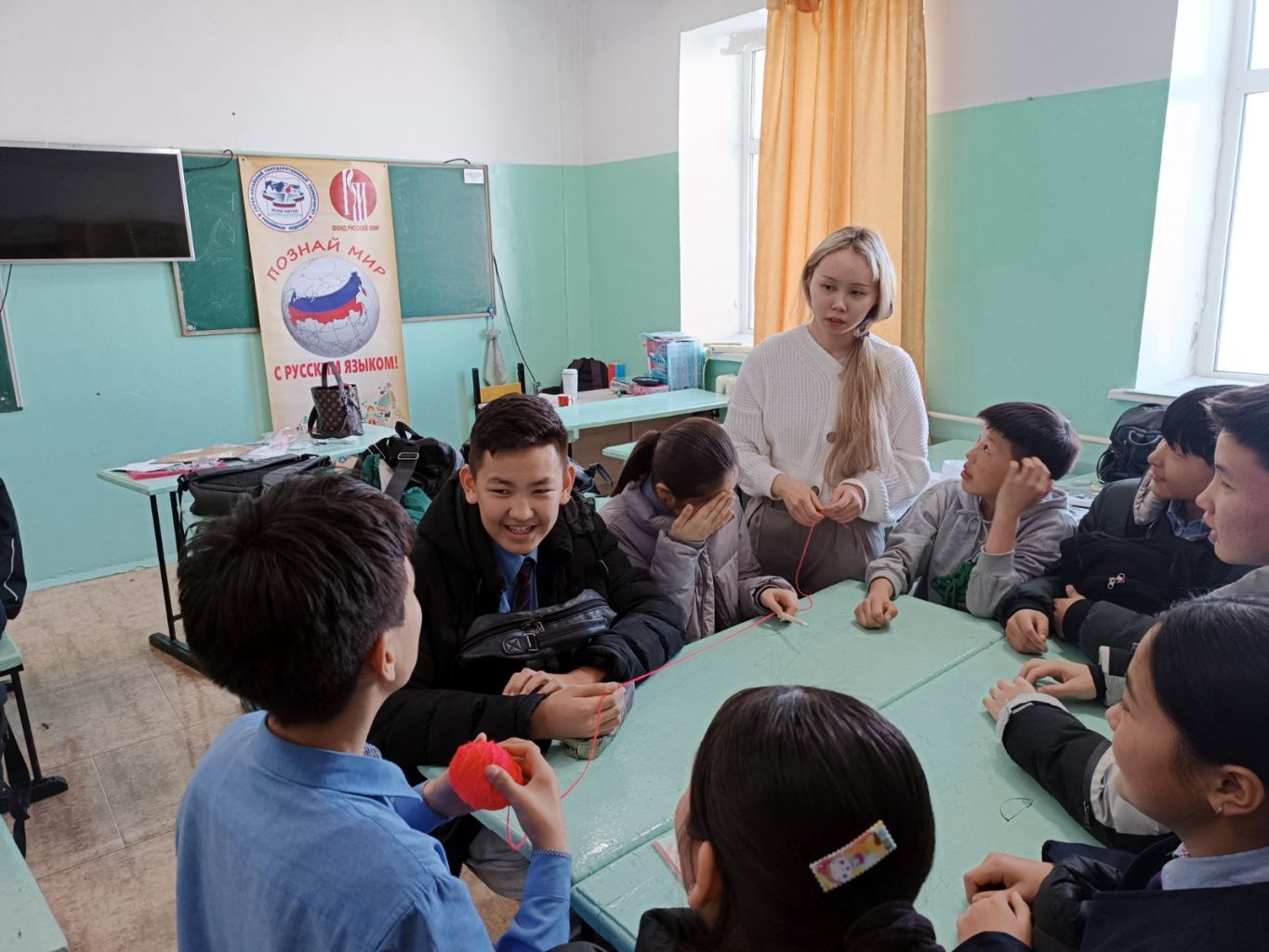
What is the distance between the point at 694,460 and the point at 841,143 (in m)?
2.68

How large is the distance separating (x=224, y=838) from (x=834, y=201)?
150 inches

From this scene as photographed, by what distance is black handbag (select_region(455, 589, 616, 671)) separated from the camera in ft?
4.65

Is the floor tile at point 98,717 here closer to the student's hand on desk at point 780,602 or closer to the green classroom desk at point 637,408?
the green classroom desk at point 637,408

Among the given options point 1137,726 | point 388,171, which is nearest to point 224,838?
point 1137,726

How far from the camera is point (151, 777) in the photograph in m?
2.56

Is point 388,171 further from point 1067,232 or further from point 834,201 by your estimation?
point 1067,232

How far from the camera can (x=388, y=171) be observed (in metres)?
4.79

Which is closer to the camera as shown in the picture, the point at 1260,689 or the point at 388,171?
the point at 1260,689

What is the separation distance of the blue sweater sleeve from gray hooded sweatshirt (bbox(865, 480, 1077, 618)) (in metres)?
1.22

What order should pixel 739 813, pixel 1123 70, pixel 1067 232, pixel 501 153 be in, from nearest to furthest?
pixel 739 813, pixel 1123 70, pixel 1067 232, pixel 501 153

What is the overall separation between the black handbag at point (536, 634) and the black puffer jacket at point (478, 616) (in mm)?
37

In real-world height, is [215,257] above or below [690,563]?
above

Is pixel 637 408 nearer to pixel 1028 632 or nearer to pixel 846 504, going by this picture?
pixel 846 504

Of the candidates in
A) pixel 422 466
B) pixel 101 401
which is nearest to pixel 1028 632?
pixel 422 466
